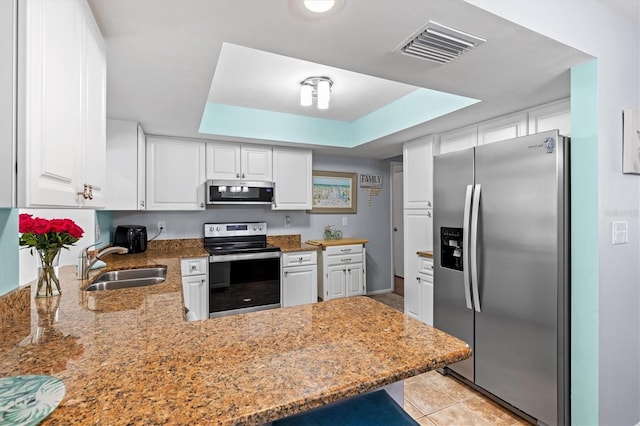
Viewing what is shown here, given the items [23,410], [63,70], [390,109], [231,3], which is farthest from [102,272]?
[390,109]

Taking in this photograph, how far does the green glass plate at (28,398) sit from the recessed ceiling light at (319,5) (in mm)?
1389

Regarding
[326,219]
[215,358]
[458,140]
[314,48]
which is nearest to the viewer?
[215,358]

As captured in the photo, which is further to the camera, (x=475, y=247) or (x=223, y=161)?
(x=223, y=161)

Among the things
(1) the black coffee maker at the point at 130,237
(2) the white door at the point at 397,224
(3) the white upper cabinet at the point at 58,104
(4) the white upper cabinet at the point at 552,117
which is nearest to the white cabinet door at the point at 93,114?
(3) the white upper cabinet at the point at 58,104

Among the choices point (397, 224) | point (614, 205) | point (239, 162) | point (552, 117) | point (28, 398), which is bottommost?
point (28, 398)

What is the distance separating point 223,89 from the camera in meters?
2.83

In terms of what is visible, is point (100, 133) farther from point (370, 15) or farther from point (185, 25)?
point (370, 15)

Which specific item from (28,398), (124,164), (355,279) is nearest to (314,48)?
(28,398)

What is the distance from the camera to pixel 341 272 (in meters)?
4.01

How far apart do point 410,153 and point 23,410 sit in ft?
11.5

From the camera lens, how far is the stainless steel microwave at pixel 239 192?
3375 mm

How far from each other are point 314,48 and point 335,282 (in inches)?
117

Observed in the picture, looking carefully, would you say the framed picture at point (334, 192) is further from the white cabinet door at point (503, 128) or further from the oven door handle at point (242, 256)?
the white cabinet door at point (503, 128)

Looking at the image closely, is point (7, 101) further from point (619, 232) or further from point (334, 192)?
point (334, 192)
